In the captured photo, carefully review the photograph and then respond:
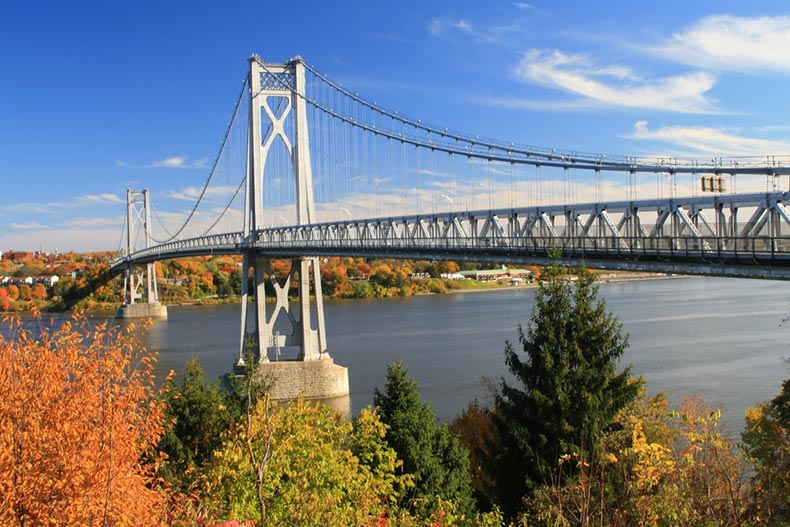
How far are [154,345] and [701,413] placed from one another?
99.5ft

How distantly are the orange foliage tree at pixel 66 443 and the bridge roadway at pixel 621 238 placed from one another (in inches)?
312

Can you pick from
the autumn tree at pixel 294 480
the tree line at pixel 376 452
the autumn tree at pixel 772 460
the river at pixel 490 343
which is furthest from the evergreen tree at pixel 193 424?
the autumn tree at pixel 772 460

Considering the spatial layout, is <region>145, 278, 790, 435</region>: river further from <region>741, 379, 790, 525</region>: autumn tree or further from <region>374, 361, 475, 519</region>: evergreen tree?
<region>741, 379, 790, 525</region>: autumn tree

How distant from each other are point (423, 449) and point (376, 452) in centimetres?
157

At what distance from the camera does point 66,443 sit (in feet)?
17.9

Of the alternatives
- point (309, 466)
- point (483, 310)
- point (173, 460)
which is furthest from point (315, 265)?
point (483, 310)

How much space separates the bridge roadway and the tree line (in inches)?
54.6

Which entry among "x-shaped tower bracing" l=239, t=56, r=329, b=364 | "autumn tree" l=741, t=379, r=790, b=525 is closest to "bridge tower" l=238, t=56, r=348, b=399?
"x-shaped tower bracing" l=239, t=56, r=329, b=364

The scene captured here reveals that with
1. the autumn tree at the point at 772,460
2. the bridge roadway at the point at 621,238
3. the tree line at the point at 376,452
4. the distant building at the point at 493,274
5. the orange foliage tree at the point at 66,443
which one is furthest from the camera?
the distant building at the point at 493,274

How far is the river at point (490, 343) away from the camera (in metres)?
22.3

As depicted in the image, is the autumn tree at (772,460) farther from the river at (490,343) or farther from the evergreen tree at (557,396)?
the river at (490,343)

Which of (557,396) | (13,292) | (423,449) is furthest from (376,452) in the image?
(13,292)

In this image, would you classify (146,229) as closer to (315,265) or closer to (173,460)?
(315,265)

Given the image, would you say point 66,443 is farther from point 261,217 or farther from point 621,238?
point 261,217
